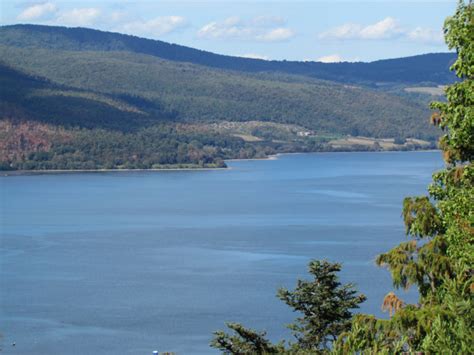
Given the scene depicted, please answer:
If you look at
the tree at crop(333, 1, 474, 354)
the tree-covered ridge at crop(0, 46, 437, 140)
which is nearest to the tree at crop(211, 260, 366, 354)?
the tree at crop(333, 1, 474, 354)

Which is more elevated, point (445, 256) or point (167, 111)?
point (445, 256)

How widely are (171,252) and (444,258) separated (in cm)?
3608

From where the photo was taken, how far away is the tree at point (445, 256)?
6.54 meters

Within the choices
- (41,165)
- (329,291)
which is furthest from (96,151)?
(329,291)

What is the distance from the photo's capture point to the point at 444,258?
25.2 ft

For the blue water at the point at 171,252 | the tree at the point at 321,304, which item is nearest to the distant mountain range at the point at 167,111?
the blue water at the point at 171,252

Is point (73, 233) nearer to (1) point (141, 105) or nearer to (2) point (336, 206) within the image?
(2) point (336, 206)

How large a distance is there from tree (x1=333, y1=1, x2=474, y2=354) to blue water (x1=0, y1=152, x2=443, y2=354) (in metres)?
6.25

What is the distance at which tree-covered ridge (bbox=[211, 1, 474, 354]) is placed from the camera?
6.52 metres

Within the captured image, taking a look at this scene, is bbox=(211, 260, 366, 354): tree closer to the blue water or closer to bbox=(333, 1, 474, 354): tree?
bbox=(333, 1, 474, 354): tree

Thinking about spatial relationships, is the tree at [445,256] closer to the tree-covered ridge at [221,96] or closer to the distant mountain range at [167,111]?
the distant mountain range at [167,111]

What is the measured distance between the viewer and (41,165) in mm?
100188

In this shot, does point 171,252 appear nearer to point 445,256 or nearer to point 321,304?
point 321,304

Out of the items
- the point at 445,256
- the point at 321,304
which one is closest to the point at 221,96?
the point at 321,304
